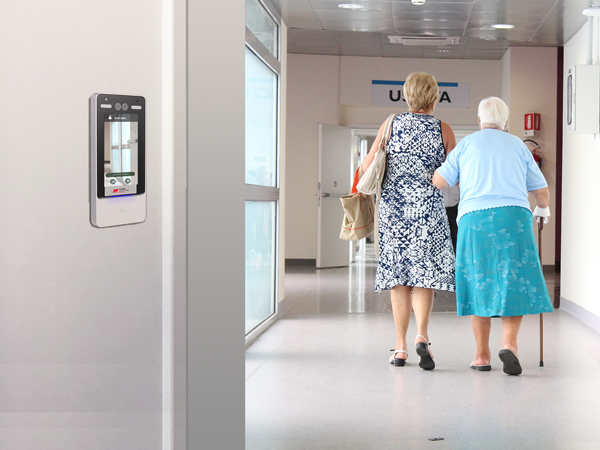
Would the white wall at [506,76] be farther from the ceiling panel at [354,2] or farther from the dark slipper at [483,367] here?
the dark slipper at [483,367]

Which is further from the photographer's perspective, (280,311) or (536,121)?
(536,121)

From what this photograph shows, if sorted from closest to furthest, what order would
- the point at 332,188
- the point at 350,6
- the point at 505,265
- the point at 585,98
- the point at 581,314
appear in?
the point at 505,265
the point at 585,98
the point at 581,314
the point at 350,6
the point at 332,188

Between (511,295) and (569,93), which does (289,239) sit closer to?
(569,93)

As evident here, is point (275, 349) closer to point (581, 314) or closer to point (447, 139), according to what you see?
point (447, 139)

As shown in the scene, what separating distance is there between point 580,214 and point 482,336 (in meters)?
2.46

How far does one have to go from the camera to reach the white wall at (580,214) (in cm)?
512

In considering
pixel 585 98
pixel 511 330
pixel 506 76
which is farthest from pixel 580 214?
pixel 506 76

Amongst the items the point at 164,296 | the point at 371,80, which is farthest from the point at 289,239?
the point at 164,296

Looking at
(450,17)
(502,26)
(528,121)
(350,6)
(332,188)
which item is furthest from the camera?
(332,188)

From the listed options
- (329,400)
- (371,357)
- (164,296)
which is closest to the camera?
(164,296)

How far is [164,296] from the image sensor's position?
1.17 m

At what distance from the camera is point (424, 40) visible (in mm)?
8789

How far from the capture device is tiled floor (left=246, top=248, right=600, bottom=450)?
255cm

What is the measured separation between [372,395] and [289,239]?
7525 millimetres
